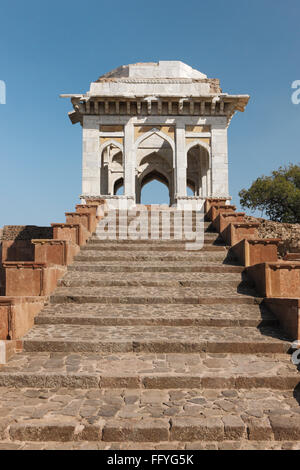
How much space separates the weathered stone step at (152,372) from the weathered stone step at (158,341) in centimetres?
16

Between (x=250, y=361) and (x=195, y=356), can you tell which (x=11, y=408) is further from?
(x=250, y=361)

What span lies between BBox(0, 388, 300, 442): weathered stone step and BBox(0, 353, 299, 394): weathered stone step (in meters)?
0.09

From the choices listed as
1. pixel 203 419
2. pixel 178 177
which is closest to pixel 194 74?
pixel 178 177

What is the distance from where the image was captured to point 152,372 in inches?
154

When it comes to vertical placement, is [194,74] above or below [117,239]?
above

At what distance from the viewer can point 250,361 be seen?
4.25m

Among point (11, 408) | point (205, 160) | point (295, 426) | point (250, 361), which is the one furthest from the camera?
point (205, 160)

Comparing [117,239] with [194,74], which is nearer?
[117,239]

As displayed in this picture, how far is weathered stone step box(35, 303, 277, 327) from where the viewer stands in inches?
203

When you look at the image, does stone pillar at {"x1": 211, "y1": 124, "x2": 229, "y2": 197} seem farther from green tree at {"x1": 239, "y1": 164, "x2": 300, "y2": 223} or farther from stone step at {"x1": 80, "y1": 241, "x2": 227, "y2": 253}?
green tree at {"x1": 239, "y1": 164, "x2": 300, "y2": 223}

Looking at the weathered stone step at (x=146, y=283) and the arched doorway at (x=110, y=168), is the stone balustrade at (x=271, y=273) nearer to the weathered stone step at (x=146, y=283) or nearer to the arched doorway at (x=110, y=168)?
the weathered stone step at (x=146, y=283)

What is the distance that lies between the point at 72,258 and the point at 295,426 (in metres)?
5.30

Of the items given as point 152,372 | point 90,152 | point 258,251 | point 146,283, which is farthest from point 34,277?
point 90,152
